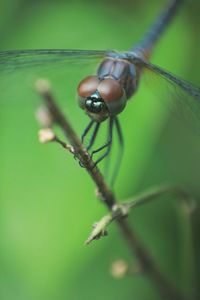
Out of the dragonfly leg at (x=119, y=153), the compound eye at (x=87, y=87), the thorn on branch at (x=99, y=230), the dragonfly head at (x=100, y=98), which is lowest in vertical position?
the thorn on branch at (x=99, y=230)

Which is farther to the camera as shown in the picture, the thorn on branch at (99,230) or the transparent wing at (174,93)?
the transparent wing at (174,93)

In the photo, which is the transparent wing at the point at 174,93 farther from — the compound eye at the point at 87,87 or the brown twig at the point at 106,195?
the brown twig at the point at 106,195

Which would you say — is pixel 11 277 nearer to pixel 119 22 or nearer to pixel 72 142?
pixel 72 142

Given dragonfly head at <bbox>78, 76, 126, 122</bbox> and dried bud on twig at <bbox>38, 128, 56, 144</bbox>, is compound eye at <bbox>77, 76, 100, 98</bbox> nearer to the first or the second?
→ dragonfly head at <bbox>78, 76, 126, 122</bbox>

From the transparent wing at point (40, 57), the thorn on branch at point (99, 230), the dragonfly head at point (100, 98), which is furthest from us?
the transparent wing at point (40, 57)

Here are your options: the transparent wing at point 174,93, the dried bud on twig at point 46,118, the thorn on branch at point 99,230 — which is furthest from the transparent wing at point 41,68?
the thorn on branch at point 99,230

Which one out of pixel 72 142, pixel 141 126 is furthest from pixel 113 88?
pixel 141 126

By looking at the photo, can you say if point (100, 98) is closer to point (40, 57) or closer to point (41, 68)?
point (40, 57)

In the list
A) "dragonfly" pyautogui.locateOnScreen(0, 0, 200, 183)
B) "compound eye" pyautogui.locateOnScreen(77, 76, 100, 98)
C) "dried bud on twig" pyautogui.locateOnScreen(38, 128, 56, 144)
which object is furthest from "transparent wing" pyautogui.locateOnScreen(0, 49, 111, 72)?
"dried bud on twig" pyautogui.locateOnScreen(38, 128, 56, 144)
